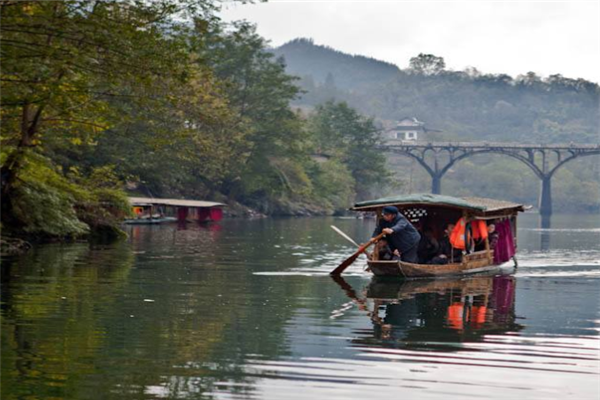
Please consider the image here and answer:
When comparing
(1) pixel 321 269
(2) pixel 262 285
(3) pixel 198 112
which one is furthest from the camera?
(3) pixel 198 112

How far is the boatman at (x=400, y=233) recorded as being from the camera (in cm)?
2303

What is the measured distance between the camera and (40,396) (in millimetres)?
9523

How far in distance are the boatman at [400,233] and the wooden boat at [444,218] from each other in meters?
0.45

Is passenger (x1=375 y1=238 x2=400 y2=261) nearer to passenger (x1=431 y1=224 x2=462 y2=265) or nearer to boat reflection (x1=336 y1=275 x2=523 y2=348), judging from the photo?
boat reflection (x1=336 y1=275 x2=523 y2=348)

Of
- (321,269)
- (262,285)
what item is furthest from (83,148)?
(262,285)

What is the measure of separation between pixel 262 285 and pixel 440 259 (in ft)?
17.5

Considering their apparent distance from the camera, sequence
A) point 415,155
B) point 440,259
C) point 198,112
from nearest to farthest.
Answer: point 440,259
point 198,112
point 415,155

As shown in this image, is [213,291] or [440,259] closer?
[213,291]

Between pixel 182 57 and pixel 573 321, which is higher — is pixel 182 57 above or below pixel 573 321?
above

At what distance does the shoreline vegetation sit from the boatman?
6467 millimetres

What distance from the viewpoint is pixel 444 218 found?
28.3 m

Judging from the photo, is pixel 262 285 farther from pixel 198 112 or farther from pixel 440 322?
pixel 198 112

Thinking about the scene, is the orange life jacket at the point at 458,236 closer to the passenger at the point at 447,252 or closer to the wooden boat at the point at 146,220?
the passenger at the point at 447,252

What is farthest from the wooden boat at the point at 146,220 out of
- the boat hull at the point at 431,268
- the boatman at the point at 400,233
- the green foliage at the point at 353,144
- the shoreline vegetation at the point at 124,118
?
the green foliage at the point at 353,144
